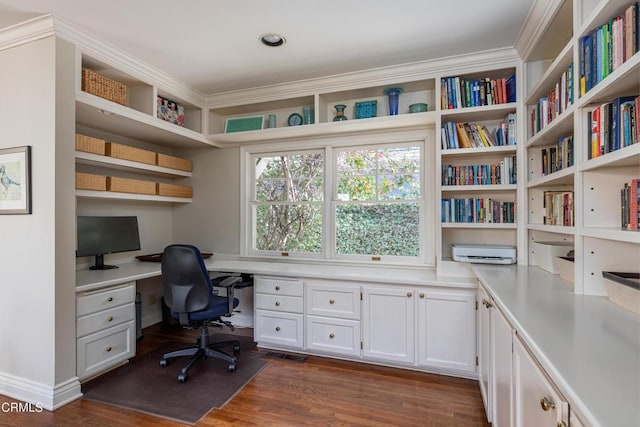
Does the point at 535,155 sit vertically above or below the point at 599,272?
above

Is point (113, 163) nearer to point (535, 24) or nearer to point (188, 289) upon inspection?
point (188, 289)

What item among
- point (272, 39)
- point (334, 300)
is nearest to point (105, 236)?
point (334, 300)

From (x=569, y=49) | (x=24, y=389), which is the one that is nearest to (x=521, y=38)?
(x=569, y=49)

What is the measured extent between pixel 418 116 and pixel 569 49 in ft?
3.77

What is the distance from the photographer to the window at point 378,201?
10.1ft

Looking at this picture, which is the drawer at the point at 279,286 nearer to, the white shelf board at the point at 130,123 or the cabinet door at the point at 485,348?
the cabinet door at the point at 485,348

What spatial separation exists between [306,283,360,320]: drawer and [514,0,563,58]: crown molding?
6.95ft

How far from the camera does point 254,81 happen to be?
3.06 m

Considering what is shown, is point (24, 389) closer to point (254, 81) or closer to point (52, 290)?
point (52, 290)

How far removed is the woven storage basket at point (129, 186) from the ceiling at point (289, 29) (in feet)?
3.36

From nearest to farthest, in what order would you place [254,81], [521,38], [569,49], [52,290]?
1. [569,49]
2. [52,290]
3. [521,38]
4. [254,81]

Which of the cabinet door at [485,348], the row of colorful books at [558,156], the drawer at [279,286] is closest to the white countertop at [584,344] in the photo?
the cabinet door at [485,348]

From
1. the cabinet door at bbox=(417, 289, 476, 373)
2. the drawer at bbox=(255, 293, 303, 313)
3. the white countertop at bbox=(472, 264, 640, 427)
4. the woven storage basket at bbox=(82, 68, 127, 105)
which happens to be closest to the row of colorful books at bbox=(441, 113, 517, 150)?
A: the cabinet door at bbox=(417, 289, 476, 373)

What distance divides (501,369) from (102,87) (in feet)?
10.1
